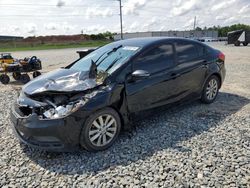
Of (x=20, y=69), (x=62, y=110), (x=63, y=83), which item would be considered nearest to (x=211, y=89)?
(x=63, y=83)

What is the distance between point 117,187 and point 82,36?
69085 mm

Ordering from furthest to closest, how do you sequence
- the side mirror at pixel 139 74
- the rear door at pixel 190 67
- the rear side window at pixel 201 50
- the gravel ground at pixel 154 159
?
1. the rear side window at pixel 201 50
2. the rear door at pixel 190 67
3. the side mirror at pixel 139 74
4. the gravel ground at pixel 154 159

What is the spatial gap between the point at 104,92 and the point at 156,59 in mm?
1290

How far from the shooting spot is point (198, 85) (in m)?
5.33

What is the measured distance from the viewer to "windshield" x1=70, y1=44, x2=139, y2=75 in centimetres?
414

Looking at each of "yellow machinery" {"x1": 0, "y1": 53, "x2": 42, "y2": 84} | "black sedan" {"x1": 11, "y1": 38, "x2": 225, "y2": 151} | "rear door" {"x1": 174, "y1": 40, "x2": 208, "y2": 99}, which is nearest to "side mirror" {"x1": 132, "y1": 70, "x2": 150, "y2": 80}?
"black sedan" {"x1": 11, "y1": 38, "x2": 225, "y2": 151}

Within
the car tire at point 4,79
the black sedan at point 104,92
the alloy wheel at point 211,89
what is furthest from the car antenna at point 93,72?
the car tire at point 4,79

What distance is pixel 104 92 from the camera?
3.68 metres

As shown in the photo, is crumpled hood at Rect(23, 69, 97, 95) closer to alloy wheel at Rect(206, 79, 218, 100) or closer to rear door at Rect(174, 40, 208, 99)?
rear door at Rect(174, 40, 208, 99)

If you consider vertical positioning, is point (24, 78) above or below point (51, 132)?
below

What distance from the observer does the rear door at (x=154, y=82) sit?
13.4 ft

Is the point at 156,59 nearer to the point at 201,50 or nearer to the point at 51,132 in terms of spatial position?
the point at 201,50

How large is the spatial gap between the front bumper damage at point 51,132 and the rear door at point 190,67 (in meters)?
2.24

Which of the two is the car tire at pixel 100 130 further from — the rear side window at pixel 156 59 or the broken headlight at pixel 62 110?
the rear side window at pixel 156 59
